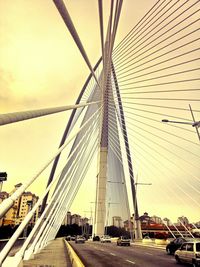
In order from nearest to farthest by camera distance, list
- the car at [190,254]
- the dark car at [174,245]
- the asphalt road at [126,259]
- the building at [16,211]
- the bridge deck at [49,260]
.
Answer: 1. the bridge deck at [49,260]
2. the car at [190,254]
3. the asphalt road at [126,259]
4. the dark car at [174,245]
5. the building at [16,211]

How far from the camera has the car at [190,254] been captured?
15.8m

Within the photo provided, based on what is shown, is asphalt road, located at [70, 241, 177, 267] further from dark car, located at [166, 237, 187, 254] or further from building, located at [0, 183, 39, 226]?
building, located at [0, 183, 39, 226]

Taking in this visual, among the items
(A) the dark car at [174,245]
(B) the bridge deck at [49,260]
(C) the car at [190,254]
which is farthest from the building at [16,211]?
(A) the dark car at [174,245]

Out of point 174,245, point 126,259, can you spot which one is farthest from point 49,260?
point 174,245

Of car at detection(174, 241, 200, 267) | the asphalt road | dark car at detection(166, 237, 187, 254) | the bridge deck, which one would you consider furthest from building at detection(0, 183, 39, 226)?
dark car at detection(166, 237, 187, 254)

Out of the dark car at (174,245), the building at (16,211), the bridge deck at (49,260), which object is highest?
the building at (16,211)

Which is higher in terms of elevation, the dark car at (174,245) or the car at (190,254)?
the dark car at (174,245)

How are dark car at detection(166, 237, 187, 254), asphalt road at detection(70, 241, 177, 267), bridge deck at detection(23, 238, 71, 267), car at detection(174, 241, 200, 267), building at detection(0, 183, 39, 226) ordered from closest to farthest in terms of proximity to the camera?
bridge deck at detection(23, 238, 71, 267) → car at detection(174, 241, 200, 267) → asphalt road at detection(70, 241, 177, 267) → dark car at detection(166, 237, 187, 254) → building at detection(0, 183, 39, 226)

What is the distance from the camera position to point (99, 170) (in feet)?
129

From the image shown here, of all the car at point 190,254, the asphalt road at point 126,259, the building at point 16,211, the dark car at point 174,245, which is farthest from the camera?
the building at point 16,211

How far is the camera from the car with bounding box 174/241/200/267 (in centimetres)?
1576

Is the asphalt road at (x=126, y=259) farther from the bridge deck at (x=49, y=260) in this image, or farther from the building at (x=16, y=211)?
the building at (x=16, y=211)

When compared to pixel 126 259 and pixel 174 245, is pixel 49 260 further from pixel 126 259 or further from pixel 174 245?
pixel 174 245

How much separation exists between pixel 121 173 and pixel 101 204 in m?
4.95
